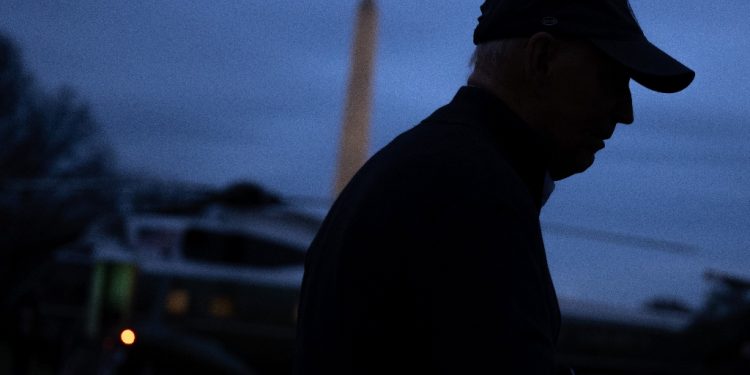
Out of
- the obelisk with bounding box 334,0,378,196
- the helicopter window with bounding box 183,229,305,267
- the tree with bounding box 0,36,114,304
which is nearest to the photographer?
the helicopter window with bounding box 183,229,305,267

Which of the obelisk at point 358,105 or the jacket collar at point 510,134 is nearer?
the jacket collar at point 510,134

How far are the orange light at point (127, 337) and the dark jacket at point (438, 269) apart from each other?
940 centimetres

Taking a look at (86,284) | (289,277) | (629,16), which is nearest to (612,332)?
(289,277)

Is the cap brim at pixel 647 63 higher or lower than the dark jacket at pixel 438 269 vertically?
higher

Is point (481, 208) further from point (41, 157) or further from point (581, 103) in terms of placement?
point (41, 157)

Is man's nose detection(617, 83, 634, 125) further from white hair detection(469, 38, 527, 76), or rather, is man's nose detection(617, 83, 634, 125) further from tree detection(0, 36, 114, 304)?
tree detection(0, 36, 114, 304)

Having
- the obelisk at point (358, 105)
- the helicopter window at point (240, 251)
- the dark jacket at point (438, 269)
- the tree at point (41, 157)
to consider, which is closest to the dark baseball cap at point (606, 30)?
the dark jacket at point (438, 269)

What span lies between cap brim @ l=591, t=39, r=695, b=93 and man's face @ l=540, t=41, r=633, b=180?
0.08 ft

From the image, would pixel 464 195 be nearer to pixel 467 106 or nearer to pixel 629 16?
pixel 467 106

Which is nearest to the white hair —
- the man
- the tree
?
the man

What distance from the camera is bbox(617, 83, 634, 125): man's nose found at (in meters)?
1.39

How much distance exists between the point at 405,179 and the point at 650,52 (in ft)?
1.14

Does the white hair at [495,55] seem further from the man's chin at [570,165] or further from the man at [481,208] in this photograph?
the man's chin at [570,165]

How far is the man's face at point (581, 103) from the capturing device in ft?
4.31
